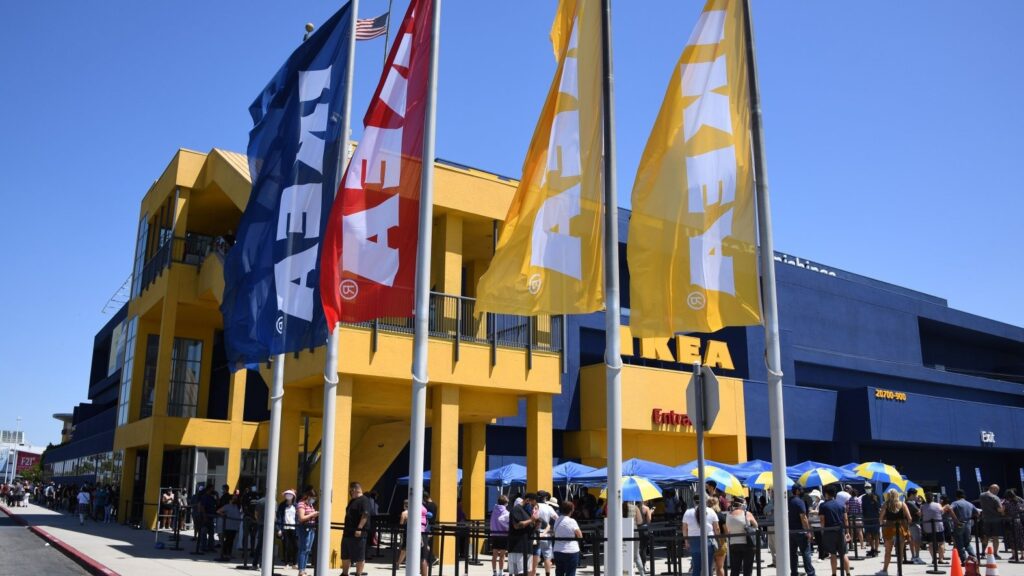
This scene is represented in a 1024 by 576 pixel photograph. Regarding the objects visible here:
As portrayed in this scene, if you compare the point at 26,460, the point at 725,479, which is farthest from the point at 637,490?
the point at 26,460

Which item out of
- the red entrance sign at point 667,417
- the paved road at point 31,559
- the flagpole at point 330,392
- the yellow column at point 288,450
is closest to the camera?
the flagpole at point 330,392

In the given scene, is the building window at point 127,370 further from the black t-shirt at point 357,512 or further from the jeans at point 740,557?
the jeans at point 740,557

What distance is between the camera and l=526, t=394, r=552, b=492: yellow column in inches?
921

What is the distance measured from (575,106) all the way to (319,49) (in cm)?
440

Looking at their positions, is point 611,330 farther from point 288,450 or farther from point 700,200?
point 288,450

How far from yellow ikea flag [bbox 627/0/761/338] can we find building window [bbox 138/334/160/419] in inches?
1100

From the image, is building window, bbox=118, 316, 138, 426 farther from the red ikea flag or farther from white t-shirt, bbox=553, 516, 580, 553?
the red ikea flag

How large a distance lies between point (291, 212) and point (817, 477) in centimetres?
2084

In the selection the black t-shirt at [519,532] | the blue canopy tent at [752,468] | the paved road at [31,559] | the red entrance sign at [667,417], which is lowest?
the paved road at [31,559]

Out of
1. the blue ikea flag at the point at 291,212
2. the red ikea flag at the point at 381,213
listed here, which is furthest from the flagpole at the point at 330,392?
the red ikea flag at the point at 381,213

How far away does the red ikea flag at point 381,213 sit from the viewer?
36.1ft

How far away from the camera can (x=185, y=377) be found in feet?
109

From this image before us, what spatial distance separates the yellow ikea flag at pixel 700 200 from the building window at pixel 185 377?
26767mm

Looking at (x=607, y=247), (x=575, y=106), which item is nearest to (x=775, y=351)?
(x=607, y=247)
